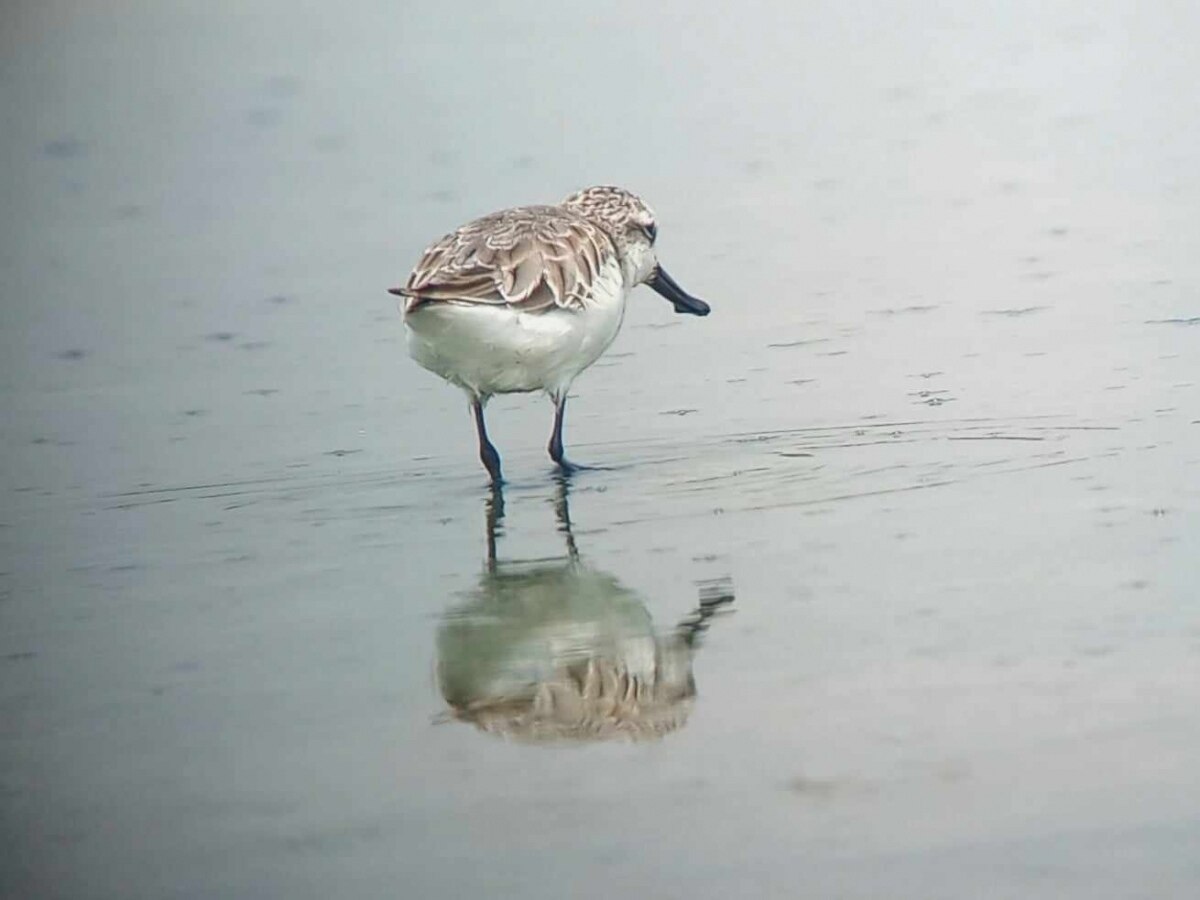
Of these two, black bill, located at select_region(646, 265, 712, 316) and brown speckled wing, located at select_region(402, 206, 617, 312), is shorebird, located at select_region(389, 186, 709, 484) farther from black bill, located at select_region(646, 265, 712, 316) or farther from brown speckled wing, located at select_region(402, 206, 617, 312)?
black bill, located at select_region(646, 265, 712, 316)

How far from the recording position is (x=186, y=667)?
19.8 ft

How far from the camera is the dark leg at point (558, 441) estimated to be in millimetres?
8297

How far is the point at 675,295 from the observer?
998cm

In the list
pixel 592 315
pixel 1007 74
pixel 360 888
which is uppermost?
pixel 1007 74

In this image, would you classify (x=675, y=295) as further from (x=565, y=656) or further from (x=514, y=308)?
(x=565, y=656)

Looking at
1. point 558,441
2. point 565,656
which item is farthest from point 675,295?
point 565,656

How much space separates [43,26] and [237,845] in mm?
13292

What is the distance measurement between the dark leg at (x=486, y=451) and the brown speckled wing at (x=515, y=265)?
17.3 inches

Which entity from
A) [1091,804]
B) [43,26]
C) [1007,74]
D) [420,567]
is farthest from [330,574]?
[43,26]

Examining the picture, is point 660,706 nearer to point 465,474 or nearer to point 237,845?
point 237,845

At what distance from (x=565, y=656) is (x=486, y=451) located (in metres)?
2.43

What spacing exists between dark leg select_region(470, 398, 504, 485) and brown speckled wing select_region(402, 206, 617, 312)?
438mm

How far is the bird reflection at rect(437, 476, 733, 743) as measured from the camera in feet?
17.7

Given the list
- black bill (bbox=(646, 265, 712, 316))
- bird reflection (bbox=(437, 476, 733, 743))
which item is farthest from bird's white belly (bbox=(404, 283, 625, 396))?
bird reflection (bbox=(437, 476, 733, 743))
